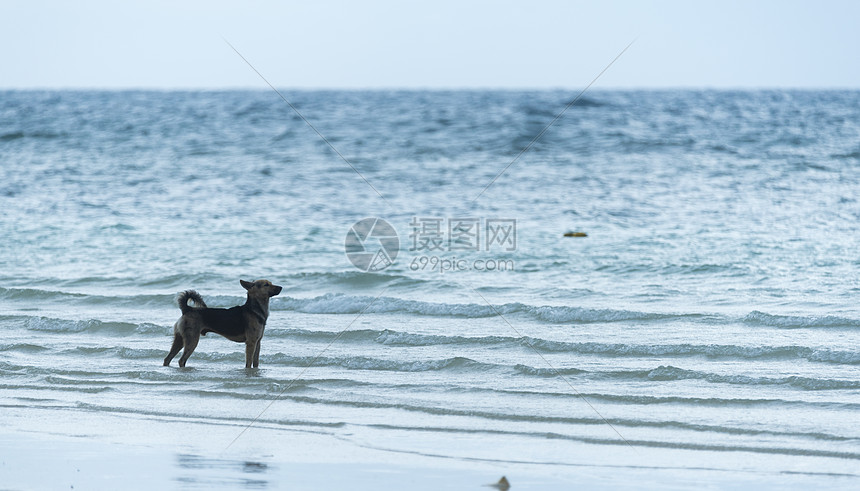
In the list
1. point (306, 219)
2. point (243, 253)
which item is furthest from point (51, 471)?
point (306, 219)

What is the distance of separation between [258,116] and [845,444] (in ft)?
127

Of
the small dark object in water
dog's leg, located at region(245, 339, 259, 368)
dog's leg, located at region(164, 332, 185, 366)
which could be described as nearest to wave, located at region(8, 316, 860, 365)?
dog's leg, located at region(245, 339, 259, 368)

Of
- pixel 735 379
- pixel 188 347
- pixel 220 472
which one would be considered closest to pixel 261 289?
pixel 188 347

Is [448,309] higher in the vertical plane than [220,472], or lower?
lower

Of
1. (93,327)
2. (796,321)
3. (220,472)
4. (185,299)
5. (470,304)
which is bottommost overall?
(93,327)

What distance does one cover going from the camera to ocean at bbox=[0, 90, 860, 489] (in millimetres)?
6172

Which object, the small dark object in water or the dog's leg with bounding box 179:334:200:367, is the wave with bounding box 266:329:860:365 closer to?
the dog's leg with bounding box 179:334:200:367

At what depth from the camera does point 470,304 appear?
10703mm

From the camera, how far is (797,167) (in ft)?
78.3

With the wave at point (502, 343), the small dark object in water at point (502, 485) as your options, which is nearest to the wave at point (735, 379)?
the wave at point (502, 343)

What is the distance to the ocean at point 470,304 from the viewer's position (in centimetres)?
617

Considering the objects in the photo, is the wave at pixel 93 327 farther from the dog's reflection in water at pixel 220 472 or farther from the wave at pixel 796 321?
the wave at pixel 796 321

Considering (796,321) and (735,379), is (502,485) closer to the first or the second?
(735,379)

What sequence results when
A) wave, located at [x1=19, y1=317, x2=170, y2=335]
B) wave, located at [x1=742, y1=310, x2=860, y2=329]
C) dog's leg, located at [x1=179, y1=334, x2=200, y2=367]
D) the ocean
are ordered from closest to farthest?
the ocean → dog's leg, located at [x1=179, y1=334, x2=200, y2=367] → wave, located at [x1=742, y1=310, x2=860, y2=329] → wave, located at [x1=19, y1=317, x2=170, y2=335]
